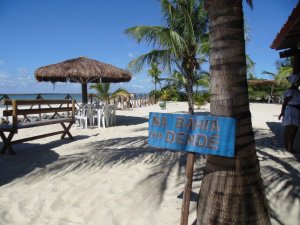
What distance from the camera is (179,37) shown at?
422 inches

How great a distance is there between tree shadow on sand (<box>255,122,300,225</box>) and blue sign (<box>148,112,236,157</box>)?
4.16ft

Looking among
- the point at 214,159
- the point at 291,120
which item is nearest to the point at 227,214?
the point at 214,159

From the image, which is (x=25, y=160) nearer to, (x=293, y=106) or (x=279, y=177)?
(x=279, y=177)

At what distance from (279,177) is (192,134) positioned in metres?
2.15

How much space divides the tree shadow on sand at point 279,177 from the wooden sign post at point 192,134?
124 centimetres

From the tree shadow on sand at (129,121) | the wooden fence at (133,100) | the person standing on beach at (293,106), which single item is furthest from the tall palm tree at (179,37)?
the wooden fence at (133,100)

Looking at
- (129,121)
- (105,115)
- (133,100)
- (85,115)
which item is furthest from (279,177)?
(133,100)

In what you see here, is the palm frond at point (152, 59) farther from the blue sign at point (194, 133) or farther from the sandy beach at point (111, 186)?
the blue sign at point (194, 133)

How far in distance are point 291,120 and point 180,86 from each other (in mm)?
21490

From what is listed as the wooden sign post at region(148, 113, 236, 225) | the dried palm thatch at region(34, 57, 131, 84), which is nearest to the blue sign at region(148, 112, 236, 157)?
the wooden sign post at region(148, 113, 236, 225)

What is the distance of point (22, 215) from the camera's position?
3.04 m

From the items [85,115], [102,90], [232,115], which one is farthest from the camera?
[102,90]

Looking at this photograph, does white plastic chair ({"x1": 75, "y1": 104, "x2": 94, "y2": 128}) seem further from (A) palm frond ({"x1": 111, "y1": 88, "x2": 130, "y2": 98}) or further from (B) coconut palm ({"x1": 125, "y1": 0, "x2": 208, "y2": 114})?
(A) palm frond ({"x1": 111, "y1": 88, "x2": 130, "y2": 98})

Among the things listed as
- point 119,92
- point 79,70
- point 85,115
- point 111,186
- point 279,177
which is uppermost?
point 79,70
